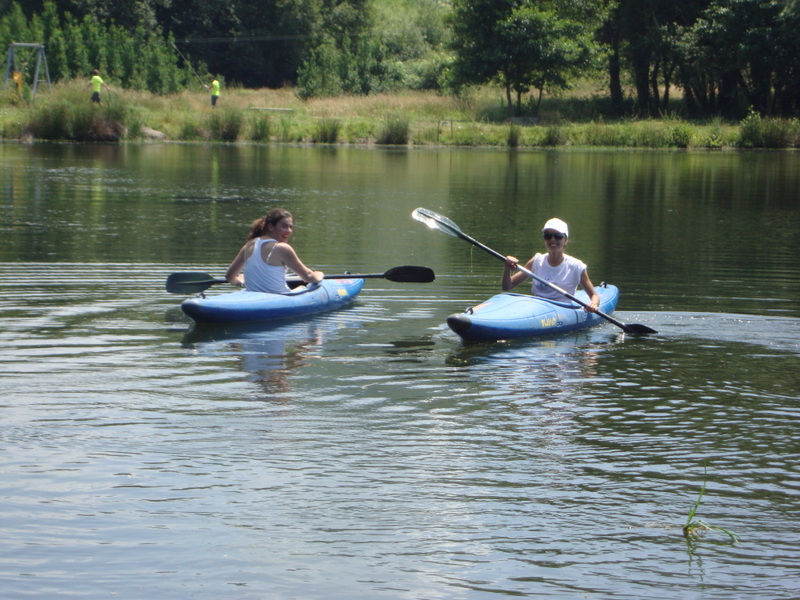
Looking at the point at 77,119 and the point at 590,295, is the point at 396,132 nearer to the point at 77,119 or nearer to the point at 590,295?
the point at 77,119

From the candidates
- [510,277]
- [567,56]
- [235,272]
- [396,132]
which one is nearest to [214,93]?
[396,132]

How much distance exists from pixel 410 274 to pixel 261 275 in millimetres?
1542

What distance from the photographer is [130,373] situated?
321 inches

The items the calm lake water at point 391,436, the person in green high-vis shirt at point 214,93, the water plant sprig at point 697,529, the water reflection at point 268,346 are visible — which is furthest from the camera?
the person in green high-vis shirt at point 214,93

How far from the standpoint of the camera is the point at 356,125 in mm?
40312

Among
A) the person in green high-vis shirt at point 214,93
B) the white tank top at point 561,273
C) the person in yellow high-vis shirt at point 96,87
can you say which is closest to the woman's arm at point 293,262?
the white tank top at point 561,273

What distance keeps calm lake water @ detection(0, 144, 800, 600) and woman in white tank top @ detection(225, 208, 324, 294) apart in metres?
0.52

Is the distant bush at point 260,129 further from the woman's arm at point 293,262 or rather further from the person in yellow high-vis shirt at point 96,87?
the woman's arm at point 293,262

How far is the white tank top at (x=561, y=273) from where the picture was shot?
10188 mm

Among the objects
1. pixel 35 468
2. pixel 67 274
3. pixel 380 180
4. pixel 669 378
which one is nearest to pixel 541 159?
pixel 380 180

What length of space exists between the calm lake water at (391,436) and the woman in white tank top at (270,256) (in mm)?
519

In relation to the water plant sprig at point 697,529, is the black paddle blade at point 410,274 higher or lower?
higher

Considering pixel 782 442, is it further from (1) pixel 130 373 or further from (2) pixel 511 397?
(1) pixel 130 373

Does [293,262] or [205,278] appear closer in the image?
[293,262]
